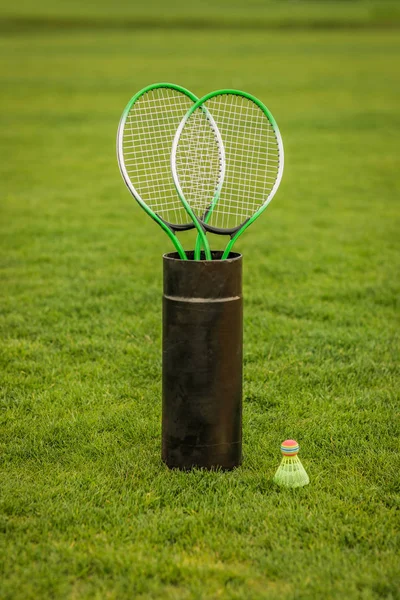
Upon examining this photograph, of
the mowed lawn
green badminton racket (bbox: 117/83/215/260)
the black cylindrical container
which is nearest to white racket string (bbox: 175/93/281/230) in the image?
green badminton racket (bbox: 117/83/215/260)

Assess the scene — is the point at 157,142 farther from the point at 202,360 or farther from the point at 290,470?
the point at 290,470

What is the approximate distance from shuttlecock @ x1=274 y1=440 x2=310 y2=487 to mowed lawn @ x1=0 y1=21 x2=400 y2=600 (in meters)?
0.08

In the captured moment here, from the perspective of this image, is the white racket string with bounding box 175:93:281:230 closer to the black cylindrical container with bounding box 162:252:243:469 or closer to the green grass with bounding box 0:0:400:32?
the black cylindrical container with bounding box 162:252:243:469

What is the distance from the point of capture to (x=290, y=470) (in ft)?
12.9

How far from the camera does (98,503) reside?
149 inches

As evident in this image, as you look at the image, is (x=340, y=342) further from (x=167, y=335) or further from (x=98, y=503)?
(x=98, y=503)

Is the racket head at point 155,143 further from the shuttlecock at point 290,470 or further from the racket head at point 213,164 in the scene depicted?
the shuttlecock at point 290,470

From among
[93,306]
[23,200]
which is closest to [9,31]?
[23,200]

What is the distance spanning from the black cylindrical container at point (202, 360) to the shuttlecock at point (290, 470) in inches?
11.2

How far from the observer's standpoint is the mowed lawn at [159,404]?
3316 millimetres

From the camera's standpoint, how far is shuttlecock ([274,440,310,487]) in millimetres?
3914

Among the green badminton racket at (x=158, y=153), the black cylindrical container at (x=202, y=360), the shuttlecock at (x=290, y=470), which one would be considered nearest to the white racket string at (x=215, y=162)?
the green badminton racket at (x=158, y=153)

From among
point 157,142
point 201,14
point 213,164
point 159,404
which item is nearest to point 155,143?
point 159,404

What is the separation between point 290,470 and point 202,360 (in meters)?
0.71
